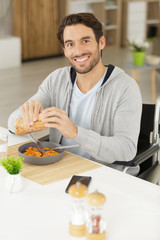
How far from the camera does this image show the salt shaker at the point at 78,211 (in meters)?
1.10

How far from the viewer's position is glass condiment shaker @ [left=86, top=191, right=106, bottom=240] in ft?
3.52

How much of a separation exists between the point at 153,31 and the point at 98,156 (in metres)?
9.42

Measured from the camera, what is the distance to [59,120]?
1776 millimetres

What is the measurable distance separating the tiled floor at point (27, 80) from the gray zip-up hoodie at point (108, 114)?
2.41 metres

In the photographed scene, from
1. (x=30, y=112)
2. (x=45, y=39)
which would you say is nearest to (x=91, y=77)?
(x=30, y=112)

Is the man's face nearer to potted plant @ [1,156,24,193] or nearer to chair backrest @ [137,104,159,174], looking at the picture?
chair backrest @ [137,104,159,174]

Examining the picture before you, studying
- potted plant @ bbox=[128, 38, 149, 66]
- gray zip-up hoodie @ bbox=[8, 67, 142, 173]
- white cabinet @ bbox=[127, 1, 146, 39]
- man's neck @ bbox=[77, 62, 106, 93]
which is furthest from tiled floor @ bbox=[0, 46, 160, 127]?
man's neck @ bbox=[77, 62, 106, 93]

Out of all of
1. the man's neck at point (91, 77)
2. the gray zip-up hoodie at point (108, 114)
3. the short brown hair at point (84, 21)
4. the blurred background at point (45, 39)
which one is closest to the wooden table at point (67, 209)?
the gray zip-up hoodie at point (108, 114)

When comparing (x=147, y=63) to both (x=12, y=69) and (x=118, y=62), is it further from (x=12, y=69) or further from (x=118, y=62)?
(x=12, y=69)

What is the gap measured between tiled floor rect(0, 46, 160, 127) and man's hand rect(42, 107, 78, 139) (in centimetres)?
291

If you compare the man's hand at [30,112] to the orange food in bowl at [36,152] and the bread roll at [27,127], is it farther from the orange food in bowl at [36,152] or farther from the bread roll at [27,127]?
the orange food in bowl at [36,152]

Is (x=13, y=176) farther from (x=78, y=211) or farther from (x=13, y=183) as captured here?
(x=78, y=211)

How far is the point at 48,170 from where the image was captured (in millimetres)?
1750

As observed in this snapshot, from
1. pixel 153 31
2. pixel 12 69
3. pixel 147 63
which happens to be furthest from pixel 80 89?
pixel 153 31
